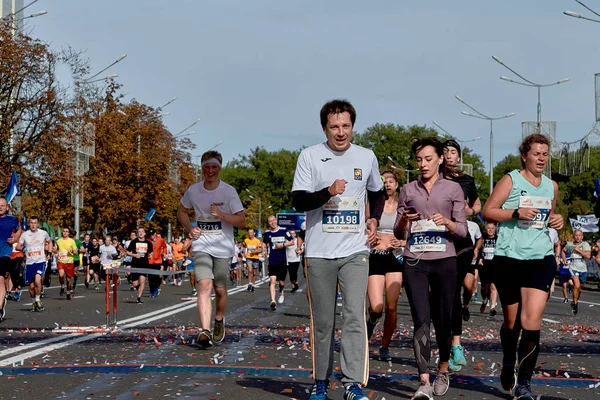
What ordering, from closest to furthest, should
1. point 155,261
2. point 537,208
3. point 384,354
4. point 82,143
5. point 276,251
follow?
point 537,208
point 384,354
point 276,251
point 155,261
point 82,143

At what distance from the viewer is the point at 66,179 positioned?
131 feet

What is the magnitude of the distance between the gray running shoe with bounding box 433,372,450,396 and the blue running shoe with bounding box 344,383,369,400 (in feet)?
2.80

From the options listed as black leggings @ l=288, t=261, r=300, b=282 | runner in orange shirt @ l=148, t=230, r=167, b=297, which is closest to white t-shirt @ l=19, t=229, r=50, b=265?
runner in orange shirt @ l=148, t=230, r=167, b=297

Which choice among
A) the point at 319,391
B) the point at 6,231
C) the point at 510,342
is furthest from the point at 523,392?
the point at 6,231

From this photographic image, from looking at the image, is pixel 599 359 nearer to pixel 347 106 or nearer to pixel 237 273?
pixel 347 106

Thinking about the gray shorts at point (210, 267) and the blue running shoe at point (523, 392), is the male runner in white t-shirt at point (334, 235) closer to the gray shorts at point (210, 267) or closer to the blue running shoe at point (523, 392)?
the blue running shoe at point (523, 392)

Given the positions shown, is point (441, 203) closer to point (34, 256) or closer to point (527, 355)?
point (527, 355)

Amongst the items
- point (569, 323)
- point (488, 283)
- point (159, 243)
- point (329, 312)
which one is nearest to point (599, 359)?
point (329, 312)

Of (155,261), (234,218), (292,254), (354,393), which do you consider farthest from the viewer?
(155,261)

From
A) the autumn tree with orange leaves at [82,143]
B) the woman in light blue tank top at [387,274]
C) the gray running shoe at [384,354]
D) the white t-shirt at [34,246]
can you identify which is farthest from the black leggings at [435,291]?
the autumn tree with orange leaves at [82,143]

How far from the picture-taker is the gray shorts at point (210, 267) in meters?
11.3

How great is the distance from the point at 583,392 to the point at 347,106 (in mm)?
2633

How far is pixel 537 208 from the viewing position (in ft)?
24.7

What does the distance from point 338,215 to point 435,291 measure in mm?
982
